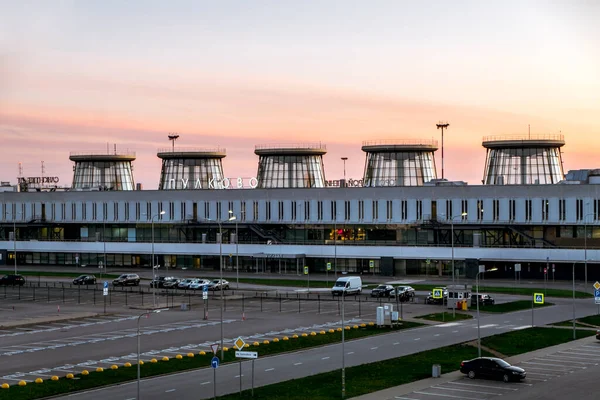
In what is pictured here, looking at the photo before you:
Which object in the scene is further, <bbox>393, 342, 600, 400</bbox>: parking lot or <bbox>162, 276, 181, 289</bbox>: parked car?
<bbox>162, 276, 181, 289</bbox>: parked car

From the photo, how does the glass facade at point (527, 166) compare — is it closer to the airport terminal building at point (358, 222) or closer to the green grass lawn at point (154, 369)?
the airport terminal building at point (358, 222)

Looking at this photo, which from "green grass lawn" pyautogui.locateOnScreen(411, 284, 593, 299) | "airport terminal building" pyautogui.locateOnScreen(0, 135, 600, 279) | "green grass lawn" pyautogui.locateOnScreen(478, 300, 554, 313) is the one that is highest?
"airport terminal building" pyautogui.locateOnScreen(0, 135, 600, 279)

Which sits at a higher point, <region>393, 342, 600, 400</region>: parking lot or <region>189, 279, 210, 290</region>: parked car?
<region>189, 279, 210, 290</region>: parked car

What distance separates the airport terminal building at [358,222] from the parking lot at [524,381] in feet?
191

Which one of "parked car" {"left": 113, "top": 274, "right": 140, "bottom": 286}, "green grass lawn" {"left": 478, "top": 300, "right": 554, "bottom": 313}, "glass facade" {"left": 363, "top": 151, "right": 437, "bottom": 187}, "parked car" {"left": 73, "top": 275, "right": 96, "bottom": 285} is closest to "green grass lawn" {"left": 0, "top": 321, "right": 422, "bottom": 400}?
"green grass lawn" {"left": 478, "top": 300, "right": 554, "bottom": 313}

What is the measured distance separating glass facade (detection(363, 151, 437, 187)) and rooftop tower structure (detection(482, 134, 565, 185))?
13.7 m

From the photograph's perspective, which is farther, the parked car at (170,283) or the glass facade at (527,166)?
the glass facade at (527,166)

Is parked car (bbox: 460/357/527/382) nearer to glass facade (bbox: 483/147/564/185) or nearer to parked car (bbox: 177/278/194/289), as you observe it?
parked car (bbox: 177/278/194/289)

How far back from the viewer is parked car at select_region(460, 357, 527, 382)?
60000 mm

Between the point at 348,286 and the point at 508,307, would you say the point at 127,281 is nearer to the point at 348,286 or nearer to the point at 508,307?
the point at 348,286

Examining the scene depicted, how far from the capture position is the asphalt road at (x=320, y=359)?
56.5m

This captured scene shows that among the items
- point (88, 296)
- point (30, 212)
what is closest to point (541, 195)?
point (88, 296)

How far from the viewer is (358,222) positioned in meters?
160

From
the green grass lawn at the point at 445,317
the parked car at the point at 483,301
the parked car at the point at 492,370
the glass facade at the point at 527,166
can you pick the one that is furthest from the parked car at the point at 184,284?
the glass facade at the point at 527,166
